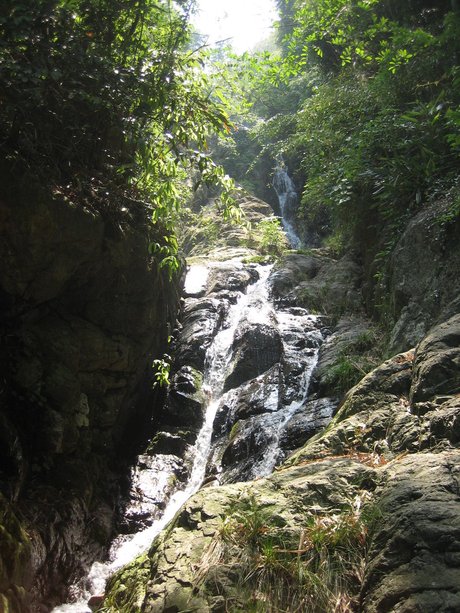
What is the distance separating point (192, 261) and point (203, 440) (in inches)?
285

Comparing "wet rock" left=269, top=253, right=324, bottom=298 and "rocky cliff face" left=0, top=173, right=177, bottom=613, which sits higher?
"wet rock" left=269, top=253, right=324, bottom=298

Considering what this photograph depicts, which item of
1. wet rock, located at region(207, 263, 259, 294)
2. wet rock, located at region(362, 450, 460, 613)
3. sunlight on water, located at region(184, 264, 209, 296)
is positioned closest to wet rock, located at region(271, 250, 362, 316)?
wet rock, located at region(207, 263, 259, 294)

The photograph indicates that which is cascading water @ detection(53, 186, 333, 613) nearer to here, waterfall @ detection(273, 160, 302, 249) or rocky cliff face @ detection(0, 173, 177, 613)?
rocky cliff face @ detection(0, 173, 177, 613)

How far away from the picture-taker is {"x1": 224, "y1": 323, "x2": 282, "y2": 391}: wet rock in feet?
27.0

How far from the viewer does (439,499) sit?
227cm

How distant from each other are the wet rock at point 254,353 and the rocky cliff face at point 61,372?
200cm

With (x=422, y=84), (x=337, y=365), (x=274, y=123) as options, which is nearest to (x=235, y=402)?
(x=337, y=365)

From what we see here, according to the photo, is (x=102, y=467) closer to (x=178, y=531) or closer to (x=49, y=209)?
(x=49, y=209)

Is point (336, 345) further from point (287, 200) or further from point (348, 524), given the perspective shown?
point (287, 200)

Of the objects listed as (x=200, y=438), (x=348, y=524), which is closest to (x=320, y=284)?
(x=200, y=438)

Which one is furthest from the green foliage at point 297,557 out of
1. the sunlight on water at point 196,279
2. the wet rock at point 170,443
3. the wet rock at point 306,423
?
the sunlight on water at point 196,279

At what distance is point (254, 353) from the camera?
8469mm

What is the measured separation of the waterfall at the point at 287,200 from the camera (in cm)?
1734

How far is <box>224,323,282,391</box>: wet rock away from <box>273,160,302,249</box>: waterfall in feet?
28.5
